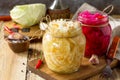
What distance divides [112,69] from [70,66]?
0.57ft

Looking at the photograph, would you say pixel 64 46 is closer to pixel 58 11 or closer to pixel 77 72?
pixel 77 72

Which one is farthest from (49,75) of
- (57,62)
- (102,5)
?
(102,5)

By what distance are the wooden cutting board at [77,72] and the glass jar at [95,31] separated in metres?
0.05

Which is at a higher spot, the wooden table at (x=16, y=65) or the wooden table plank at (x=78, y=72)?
the wooden table plank at (x=78, y=72)

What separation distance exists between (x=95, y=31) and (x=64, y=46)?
16cm

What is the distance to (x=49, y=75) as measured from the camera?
846 millimetres

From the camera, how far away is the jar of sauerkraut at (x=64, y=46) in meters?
0.81

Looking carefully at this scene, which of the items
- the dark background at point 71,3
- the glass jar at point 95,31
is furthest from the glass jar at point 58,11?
the glass jar at point 95,31

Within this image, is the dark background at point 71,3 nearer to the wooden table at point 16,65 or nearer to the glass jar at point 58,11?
the glass jar at point 58,11

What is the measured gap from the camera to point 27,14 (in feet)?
3.99

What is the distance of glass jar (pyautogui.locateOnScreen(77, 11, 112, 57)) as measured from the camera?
3.03ft

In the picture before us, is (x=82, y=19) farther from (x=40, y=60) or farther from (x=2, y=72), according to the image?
(x=2, y=72)

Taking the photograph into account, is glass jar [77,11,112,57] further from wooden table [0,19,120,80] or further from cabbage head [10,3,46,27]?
cabbage head [10,3,46,27]

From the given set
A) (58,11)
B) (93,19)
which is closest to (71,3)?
(58,11)
